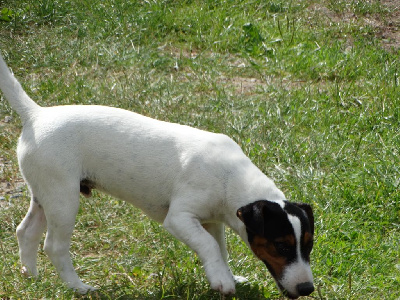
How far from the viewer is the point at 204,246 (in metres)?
4.49

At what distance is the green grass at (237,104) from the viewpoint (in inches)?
204

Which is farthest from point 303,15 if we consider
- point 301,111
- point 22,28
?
point 22,28

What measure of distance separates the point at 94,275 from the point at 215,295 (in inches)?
38.2

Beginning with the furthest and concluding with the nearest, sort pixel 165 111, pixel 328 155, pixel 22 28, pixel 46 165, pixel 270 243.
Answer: pixel 22 28 < pixel 165 111 < pixel 328 155 < pixel 46 165 < pixel 270 243

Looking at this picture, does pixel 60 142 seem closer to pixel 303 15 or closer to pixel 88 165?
pixel 88 165

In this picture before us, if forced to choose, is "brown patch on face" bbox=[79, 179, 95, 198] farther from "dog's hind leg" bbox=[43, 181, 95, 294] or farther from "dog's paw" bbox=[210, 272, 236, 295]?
"dog's paw" bbox=[210, 272, 236, 295]

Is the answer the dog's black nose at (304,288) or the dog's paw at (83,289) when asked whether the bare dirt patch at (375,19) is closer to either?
the dog's black nose at (304,288)

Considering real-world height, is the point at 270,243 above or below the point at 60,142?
below

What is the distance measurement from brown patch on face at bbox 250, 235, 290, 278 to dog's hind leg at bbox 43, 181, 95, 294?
1.22 metres

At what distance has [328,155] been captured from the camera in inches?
270

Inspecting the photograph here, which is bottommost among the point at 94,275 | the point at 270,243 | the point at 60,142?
the point at 94,275

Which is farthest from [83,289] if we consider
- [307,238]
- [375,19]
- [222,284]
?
[375,19]

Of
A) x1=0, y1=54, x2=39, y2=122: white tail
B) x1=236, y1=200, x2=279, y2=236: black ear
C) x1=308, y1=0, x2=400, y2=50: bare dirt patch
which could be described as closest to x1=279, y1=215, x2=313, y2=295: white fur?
x1=236, y1=200, x2=279, y2=236: black ear

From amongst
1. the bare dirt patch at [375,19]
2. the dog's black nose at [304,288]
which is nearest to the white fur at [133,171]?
the dog's black nose at [304,288]
